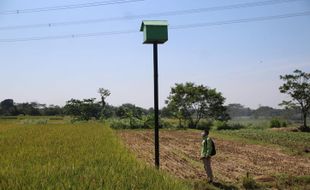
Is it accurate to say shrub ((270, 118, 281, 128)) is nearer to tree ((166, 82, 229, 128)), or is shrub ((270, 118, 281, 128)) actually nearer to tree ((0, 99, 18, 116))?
tree ((166, 82, 229, 128))

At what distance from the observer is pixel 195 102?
4800 centimetres

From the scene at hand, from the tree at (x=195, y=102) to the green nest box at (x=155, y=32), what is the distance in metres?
36.3

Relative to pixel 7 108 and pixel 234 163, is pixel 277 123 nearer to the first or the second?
pixel 234 163

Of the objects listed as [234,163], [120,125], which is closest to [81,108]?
[120,125]

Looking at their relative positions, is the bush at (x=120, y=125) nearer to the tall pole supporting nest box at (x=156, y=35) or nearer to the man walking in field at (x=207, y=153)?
the man walking in field at (x=207, y=153)

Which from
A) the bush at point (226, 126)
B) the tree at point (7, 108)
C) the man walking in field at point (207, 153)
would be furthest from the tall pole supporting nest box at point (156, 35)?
the tree at point (7, 108)

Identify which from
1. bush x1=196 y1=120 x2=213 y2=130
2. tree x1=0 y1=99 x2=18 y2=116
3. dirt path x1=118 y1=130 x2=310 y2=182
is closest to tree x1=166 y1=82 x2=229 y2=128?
bush x1=196 y1=120 x2=213 y2=130

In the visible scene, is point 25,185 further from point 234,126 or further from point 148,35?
point 234,126

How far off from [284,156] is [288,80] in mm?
21785

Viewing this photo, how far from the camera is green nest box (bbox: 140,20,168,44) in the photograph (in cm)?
1124

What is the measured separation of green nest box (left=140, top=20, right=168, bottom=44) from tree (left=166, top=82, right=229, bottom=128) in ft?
119

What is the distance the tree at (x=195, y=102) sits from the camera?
47.8m

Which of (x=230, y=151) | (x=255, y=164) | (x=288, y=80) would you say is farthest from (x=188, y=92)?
(x=255, y=164)

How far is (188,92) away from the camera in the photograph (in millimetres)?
47781
